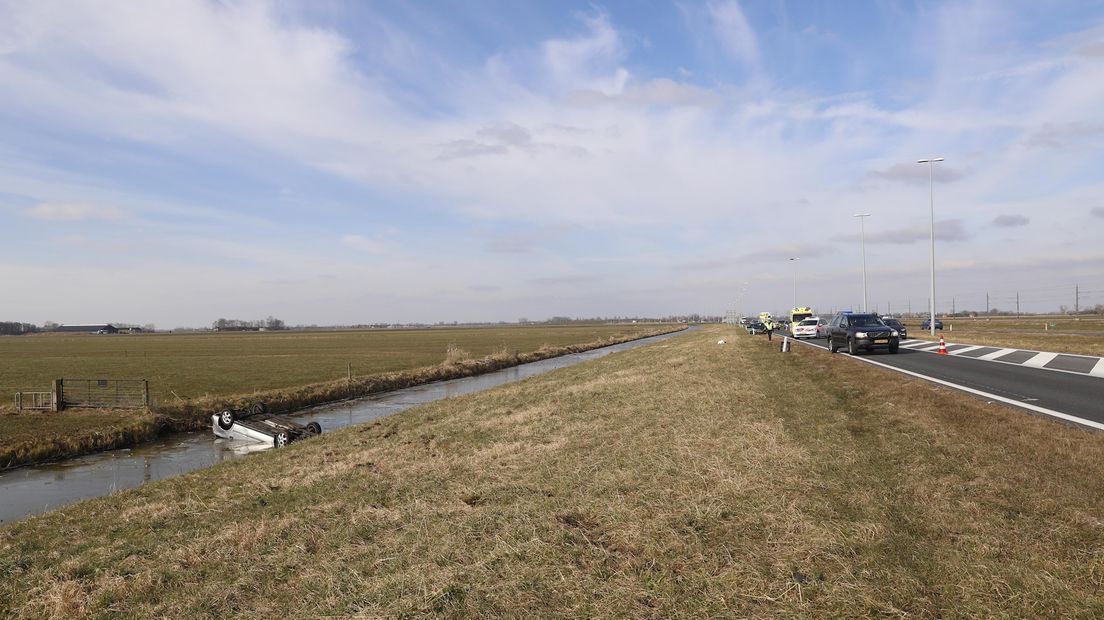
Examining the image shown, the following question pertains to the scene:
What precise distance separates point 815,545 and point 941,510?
168 cm

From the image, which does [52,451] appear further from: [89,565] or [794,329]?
[794,329]

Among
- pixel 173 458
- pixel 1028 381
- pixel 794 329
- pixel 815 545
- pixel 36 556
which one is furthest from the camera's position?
pixel 794 329

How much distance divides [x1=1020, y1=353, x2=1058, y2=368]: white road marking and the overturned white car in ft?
73.4

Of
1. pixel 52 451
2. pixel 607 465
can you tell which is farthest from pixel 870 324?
pixel 52 451

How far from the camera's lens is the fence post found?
2420cm

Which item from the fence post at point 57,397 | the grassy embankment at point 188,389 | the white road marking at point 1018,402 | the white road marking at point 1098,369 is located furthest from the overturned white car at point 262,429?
the white road marking at point 1098,369

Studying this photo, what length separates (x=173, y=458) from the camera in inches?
717

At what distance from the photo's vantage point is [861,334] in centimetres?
2566

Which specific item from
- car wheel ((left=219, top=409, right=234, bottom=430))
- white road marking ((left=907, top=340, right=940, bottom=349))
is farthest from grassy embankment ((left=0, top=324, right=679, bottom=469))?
white road marking ((left=907, top=340, right=940, bottom=349))

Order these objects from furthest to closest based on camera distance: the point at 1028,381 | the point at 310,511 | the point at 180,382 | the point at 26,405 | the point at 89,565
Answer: the point at 180,382
the point at 26,405
the point at 1028,381
the point at 310,511
the point at 89,565

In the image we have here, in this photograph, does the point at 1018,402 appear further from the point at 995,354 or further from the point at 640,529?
the point at 995,354

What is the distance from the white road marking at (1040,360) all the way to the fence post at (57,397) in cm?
3449

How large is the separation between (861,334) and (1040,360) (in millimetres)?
6024

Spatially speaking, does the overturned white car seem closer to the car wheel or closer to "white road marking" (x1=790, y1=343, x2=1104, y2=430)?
the car wheel
